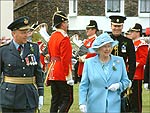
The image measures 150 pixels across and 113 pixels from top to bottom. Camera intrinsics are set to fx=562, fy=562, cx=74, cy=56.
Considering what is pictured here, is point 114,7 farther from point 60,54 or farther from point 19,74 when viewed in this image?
point 19,74

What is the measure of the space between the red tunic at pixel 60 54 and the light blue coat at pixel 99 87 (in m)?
2.72

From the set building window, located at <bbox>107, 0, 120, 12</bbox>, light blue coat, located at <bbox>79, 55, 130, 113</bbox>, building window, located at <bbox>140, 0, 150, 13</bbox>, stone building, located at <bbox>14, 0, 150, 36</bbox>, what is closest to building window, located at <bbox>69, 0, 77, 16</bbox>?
stone building, located at <bbox>14, 0, 150, 36</bbox>

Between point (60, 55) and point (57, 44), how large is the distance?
0.65 ft

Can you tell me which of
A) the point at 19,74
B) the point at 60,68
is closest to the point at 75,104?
the point at 60,68

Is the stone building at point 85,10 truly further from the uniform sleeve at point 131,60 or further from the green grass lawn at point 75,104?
the uniform sleeve at point 131,60

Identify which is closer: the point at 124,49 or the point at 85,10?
the point at 124,49

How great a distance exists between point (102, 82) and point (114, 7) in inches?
1021

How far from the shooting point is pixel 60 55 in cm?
963

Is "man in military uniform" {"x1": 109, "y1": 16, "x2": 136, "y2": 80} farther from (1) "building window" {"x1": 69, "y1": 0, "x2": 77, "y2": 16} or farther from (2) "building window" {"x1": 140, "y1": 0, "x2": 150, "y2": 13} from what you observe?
(2) "building window" {"x1": 140, "y1": 0, "x2": 150, "y2": 13}

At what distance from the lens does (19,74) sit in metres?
6.80

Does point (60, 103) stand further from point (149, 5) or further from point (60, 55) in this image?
point (149, 5)

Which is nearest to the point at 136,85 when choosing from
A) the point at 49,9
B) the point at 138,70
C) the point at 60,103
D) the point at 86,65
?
the point at 138,70

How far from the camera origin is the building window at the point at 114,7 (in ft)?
106

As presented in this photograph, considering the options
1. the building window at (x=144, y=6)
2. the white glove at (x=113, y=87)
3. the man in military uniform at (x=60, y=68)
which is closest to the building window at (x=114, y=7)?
the building window at (x=144, y=6)
